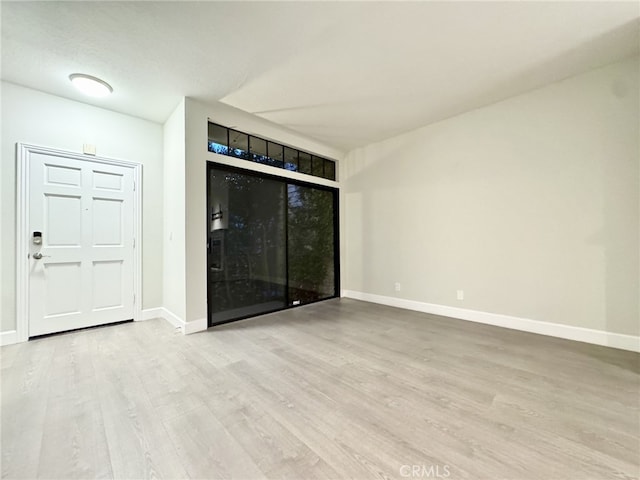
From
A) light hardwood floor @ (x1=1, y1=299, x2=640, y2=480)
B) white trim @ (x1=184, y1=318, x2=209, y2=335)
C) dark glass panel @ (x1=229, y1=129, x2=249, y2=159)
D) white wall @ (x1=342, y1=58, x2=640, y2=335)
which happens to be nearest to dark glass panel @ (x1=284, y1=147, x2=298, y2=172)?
dark glass panel @ (x1=229, y1=129, x2=249, y2=159)

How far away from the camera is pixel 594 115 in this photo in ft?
9.00

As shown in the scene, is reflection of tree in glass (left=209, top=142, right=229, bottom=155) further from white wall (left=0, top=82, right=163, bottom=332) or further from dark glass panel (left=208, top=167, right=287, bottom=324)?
white wall (left=0, top=82, right=163, bottom=332)

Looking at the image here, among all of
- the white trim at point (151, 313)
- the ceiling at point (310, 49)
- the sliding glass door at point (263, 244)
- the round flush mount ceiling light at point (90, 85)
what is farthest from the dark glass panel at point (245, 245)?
the round flush mount ceiling light at point (90, 85)

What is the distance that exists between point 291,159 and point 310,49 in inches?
80.4

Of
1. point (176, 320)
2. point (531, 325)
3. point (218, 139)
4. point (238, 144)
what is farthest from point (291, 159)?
point (531, 325)

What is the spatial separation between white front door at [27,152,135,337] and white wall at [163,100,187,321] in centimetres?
43

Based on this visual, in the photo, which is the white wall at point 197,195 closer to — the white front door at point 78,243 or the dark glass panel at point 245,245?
the dark glass panel at point 245,245

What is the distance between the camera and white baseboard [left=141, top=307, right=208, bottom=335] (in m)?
3.05

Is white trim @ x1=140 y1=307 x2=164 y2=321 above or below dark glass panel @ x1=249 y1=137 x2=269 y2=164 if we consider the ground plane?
below

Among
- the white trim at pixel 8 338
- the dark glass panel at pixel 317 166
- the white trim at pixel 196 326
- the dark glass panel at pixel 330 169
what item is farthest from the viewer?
the dark glass panel at pixel 330 169

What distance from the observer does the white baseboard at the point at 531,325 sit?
102 inches

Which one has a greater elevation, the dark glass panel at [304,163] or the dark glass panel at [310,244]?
the dark glass panel at [304,163]

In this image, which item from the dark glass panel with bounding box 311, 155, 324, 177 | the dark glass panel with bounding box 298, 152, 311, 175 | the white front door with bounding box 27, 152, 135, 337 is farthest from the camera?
the dark glass panel with bounding box 311, 155, 324, 177

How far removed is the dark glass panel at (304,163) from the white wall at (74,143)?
6.89 feet
